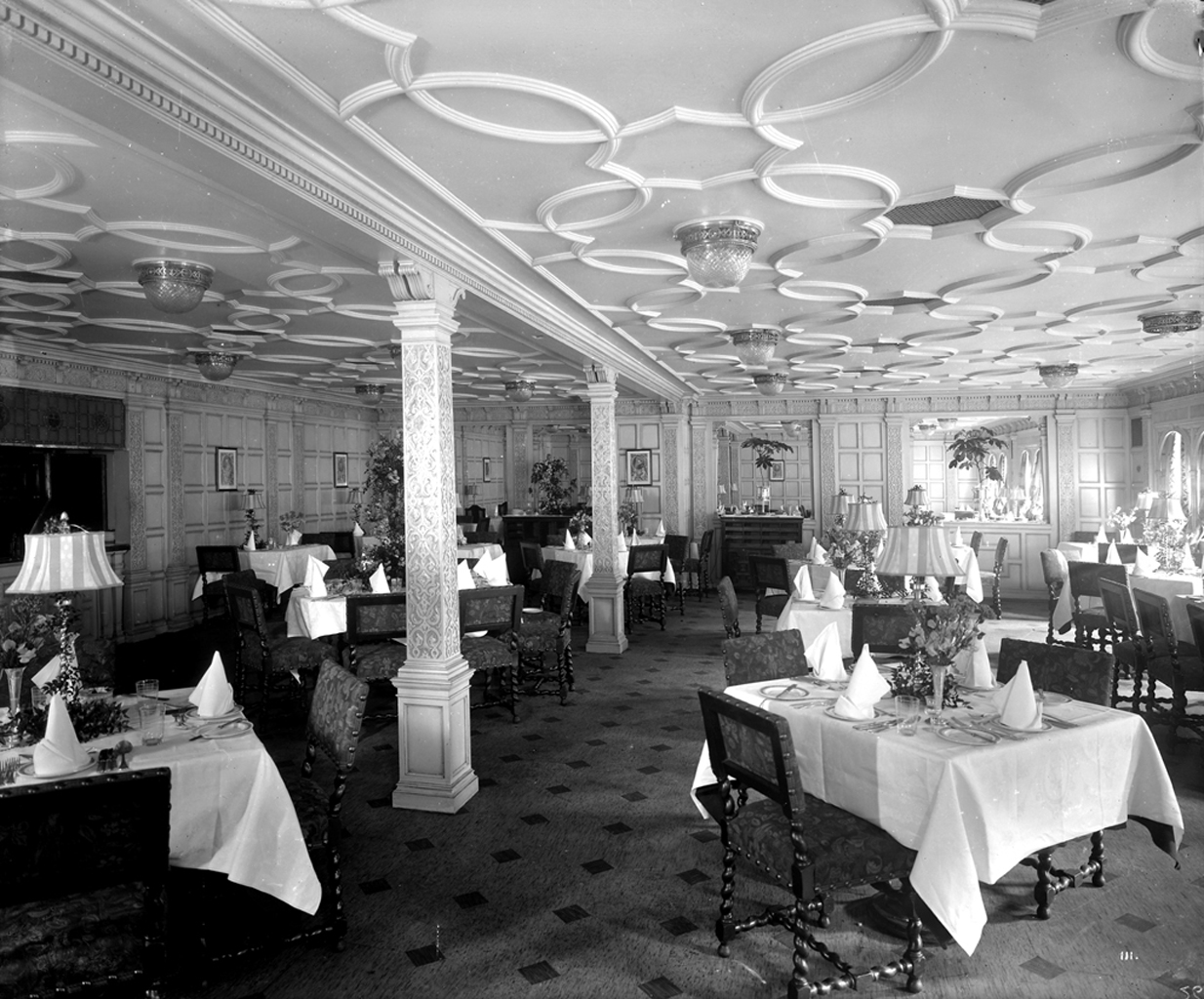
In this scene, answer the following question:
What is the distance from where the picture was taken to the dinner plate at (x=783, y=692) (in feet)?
12.0

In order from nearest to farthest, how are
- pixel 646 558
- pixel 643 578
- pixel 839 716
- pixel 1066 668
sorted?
pixel 839 716 → pixel 1066 668 → pixel 646 558 → pixel 643 578

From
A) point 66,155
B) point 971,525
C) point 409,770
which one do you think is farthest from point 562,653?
point 971,525

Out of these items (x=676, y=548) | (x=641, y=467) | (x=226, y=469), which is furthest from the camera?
(x=641, y=467)

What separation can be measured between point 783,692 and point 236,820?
2.26 m

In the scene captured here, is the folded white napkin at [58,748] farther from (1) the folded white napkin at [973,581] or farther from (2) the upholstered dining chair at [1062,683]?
(1) the folded white napkin at [973,581]

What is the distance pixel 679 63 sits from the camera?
98.0 inches

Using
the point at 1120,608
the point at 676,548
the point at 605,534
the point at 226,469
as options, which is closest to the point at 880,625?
the point at 1120,608

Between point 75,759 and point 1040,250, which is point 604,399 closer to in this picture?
point 1040,250

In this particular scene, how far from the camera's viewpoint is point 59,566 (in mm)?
3102

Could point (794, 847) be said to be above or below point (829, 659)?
below

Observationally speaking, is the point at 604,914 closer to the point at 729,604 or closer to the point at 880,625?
the point at 880,625

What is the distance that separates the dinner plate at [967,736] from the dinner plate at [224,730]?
8.62 feet

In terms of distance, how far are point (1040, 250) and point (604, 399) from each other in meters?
4.39

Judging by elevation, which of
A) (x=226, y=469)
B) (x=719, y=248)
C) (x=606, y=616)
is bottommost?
(x=606, y=616)
